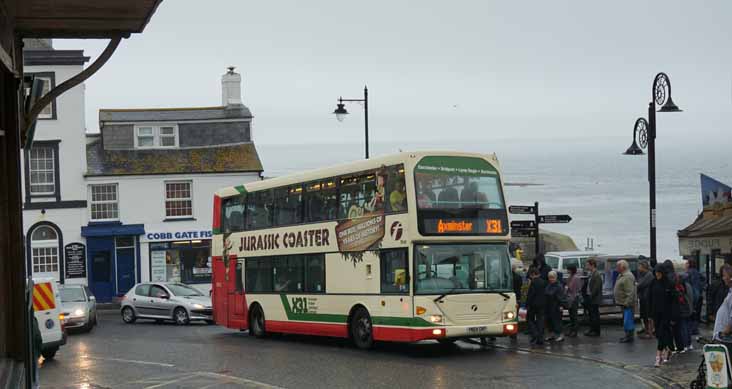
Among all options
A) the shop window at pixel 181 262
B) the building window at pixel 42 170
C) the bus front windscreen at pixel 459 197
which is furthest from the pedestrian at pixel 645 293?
the building window at pixel 42 170

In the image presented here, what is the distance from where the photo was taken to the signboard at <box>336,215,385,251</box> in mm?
21797

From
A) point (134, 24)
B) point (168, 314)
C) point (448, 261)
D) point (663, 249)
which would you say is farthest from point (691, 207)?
point (134, 24)

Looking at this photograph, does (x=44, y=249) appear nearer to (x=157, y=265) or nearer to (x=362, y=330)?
(x=157, y=265)

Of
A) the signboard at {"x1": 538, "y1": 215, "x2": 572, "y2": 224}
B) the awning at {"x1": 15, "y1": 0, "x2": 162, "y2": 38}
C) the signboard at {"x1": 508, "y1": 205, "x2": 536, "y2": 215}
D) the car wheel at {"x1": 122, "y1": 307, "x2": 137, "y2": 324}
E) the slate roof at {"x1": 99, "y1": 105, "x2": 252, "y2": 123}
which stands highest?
the slate roof at {"x1": 99, "y1": 105, "x2": 252, "y2": 123}

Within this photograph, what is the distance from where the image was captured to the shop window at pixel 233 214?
28036 mm

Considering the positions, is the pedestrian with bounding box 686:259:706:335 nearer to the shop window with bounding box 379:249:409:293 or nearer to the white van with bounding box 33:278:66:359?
the shop window with bounding box 379:249:409:293

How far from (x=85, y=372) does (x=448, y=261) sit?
7.05m

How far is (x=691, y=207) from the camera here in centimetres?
14238

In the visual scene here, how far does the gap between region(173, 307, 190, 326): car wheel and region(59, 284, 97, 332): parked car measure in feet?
10.8

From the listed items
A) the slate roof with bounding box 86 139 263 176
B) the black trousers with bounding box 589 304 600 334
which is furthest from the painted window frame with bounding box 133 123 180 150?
the black trousers with bounding box 589 304 600 334

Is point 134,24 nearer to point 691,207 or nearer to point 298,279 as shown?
point 298,279

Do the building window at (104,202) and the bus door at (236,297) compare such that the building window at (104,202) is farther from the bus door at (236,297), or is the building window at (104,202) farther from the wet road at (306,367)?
the wet road at (306,367)

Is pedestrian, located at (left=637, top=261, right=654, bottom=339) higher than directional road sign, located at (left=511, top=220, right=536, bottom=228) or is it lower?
lower

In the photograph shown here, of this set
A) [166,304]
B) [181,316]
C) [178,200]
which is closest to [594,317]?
[181,316]
